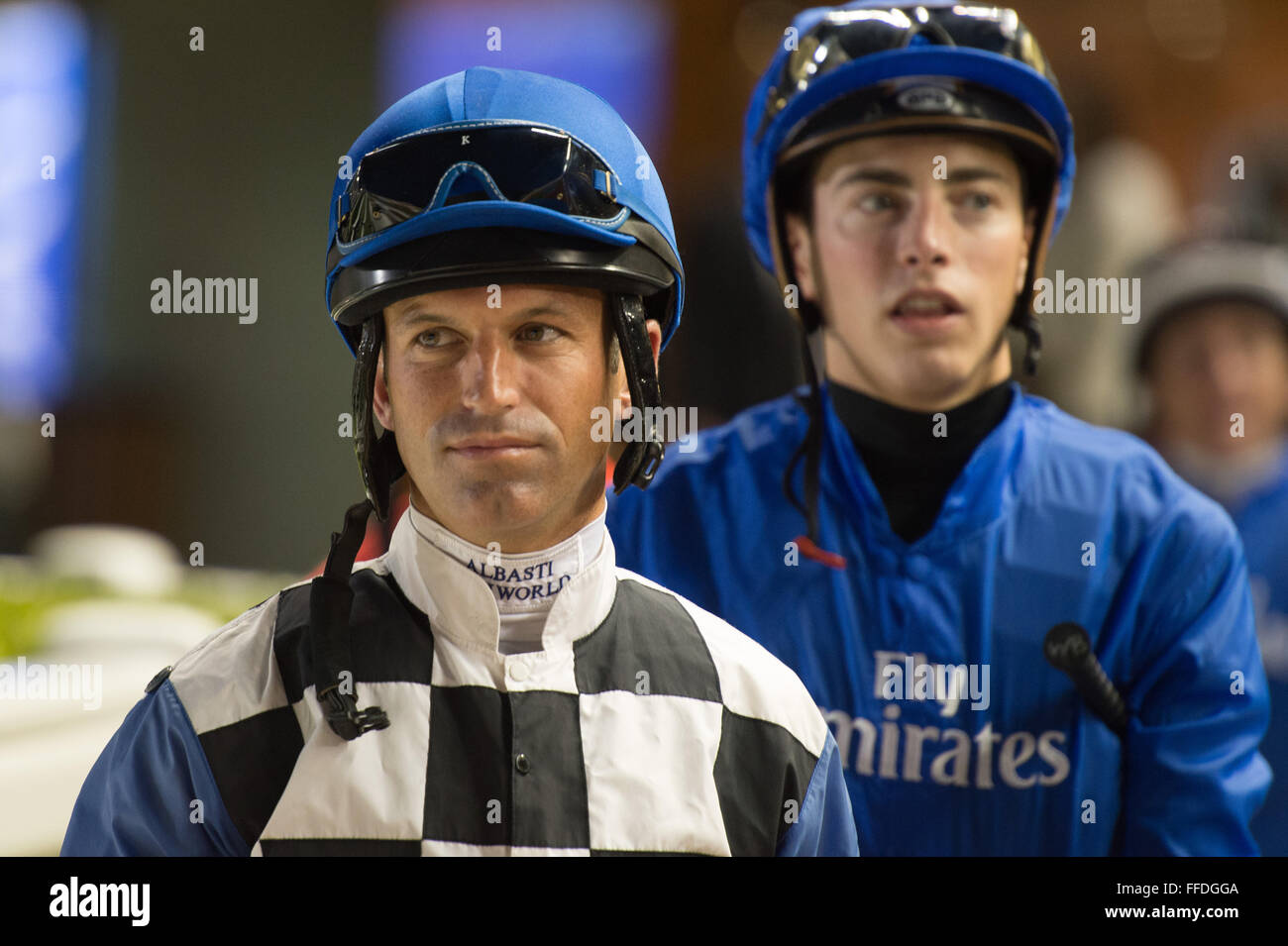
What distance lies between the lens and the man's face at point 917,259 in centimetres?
185

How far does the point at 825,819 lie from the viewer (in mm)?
1685

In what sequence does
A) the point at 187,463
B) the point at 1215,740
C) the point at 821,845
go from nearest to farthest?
the point at 821,845, the point at 1215,740, the point at 187,463

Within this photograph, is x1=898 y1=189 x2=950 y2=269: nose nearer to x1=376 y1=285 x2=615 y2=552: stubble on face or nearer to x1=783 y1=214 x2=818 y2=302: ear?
x1=783 y1=214 x2=818 y2=302: ear

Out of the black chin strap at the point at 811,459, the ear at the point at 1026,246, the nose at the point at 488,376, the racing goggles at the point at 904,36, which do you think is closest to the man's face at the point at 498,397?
the nose at the point at 488,376

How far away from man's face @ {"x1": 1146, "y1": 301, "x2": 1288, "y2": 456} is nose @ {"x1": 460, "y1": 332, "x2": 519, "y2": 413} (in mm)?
1128

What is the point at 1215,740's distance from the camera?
1.84m

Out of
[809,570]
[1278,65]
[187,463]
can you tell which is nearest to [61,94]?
[187,463]

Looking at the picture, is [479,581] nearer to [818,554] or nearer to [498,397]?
[498,397]

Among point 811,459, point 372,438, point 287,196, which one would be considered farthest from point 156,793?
point 811,459

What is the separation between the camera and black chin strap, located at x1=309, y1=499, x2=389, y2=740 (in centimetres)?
147

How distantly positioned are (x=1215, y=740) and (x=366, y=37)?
178 cm

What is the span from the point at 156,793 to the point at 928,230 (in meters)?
1.33
